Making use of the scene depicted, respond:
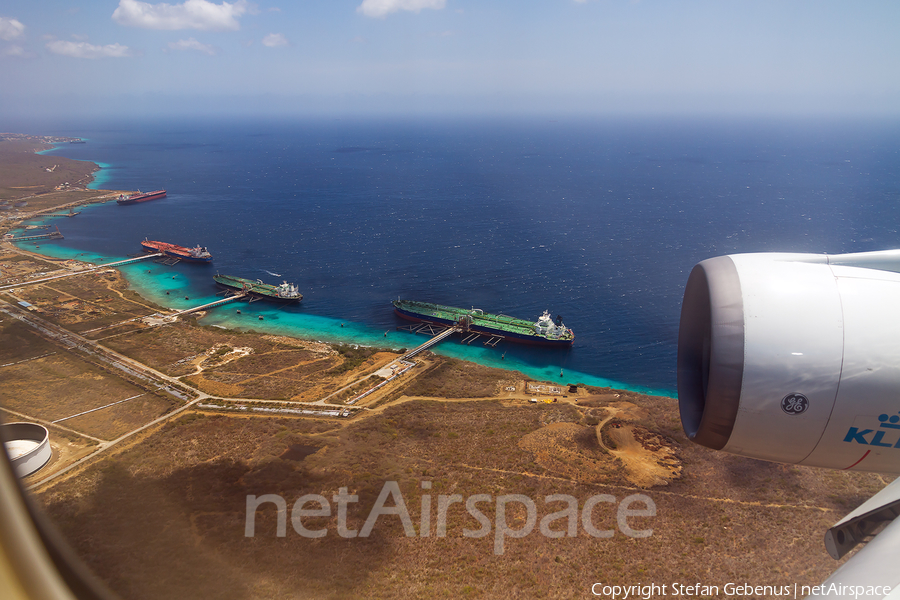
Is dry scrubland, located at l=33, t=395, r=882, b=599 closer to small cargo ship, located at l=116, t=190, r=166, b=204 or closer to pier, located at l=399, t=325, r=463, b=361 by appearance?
pier, located at l=399, t=325, r=463, b=361

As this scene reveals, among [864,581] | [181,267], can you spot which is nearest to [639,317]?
[864,581]

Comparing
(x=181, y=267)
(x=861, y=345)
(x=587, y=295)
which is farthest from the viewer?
(x=181, y=267)

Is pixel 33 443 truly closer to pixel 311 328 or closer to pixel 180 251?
pixel 311 328

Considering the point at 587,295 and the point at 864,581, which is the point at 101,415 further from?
the point at 587,295

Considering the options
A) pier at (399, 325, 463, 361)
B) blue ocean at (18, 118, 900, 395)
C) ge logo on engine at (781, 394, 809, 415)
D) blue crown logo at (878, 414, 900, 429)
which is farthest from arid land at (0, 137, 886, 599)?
blue ocean at (18, 118, 900, 395)

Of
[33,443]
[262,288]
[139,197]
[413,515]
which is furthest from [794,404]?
[139,197]

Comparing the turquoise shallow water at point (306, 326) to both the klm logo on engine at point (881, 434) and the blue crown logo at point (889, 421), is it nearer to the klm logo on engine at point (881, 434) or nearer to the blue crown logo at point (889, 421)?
the klm logo on engine at point (881, 434)

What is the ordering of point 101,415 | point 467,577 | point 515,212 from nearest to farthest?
point 467,577 < point 101,415 < point 515,212
